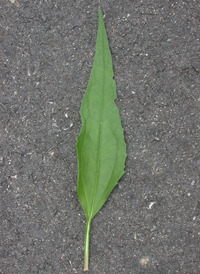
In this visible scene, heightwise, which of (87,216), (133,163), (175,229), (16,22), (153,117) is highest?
(16,22)

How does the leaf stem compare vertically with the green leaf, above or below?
below

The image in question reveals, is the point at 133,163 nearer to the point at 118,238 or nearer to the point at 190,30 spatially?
the point at 118,238

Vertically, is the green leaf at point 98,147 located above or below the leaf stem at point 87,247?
above

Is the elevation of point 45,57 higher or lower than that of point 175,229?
higher

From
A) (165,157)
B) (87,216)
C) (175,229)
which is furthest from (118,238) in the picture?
(165,157)

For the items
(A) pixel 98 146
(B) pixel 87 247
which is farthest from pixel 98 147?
(B) pixel 87 247
